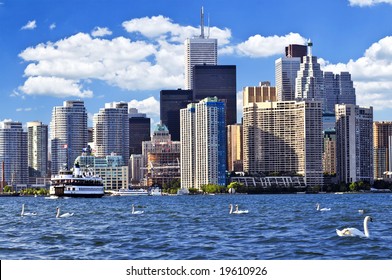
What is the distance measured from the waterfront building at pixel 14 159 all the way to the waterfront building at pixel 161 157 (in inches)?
1339

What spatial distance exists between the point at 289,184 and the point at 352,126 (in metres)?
20.2

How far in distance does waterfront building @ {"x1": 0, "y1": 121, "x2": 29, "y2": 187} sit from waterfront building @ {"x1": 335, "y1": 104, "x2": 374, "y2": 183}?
56.6 m

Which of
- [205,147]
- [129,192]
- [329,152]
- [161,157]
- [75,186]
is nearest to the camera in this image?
[75,186]

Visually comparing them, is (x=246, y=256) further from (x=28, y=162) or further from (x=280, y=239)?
(x=28, y=162)

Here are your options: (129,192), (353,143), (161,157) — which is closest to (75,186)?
(129,192)

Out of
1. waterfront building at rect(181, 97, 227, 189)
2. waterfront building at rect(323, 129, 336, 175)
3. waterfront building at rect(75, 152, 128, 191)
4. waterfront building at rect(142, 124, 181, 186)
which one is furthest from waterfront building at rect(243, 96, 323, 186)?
waterfront building at rect(75, 152, 128, 191)

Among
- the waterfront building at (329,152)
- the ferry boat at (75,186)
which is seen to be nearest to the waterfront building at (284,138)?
the waterfront building at (329,152)

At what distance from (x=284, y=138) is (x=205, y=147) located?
19479 millimetres

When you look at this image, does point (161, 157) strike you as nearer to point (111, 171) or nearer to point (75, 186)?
point (111, 171)

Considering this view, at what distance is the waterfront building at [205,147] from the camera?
155 meters

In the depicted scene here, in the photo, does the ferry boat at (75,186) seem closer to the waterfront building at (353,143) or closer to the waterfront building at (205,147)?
the waterfront building at (205,147)

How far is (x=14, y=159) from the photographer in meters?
145

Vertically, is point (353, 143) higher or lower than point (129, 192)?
higher
